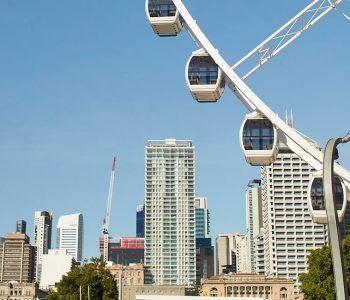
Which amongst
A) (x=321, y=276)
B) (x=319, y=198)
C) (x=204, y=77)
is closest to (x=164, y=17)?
(x=204, y=77)

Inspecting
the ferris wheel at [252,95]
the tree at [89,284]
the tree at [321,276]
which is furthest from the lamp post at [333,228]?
the tree at [89,284]

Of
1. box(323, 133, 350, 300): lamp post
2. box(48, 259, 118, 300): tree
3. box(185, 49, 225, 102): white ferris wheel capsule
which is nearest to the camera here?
box(323, 133, 350, 300): lamp post

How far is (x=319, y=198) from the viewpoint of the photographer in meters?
42.5

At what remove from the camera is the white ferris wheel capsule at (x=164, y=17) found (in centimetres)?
4831

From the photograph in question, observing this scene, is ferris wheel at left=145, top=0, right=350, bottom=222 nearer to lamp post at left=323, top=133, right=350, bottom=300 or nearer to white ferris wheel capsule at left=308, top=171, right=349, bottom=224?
white ferris wheel capsule at left=308, top=171, right=349, bottom=224

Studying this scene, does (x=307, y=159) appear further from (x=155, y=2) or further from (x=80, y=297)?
(x=80, y=297)

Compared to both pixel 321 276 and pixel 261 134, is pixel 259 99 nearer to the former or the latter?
pixel 261 134

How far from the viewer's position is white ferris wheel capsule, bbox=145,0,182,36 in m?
48.3

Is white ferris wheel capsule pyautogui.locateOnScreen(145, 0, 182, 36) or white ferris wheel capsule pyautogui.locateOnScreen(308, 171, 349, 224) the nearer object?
white ferris wheel capsule pyautogui.locateOnScreen(308, 171, 349, 224)

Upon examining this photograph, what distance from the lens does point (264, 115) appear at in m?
44.5

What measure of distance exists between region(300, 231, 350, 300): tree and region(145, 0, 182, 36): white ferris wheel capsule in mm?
32894

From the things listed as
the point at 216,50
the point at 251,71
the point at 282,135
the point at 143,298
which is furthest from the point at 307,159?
the point at 143,298

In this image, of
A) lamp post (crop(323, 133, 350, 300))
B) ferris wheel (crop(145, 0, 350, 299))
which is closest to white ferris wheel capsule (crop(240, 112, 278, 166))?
ferris wheel (crop(145, 0, 350, 299))

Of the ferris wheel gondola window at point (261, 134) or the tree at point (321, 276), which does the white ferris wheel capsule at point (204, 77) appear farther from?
the tree at point (321, 276)
